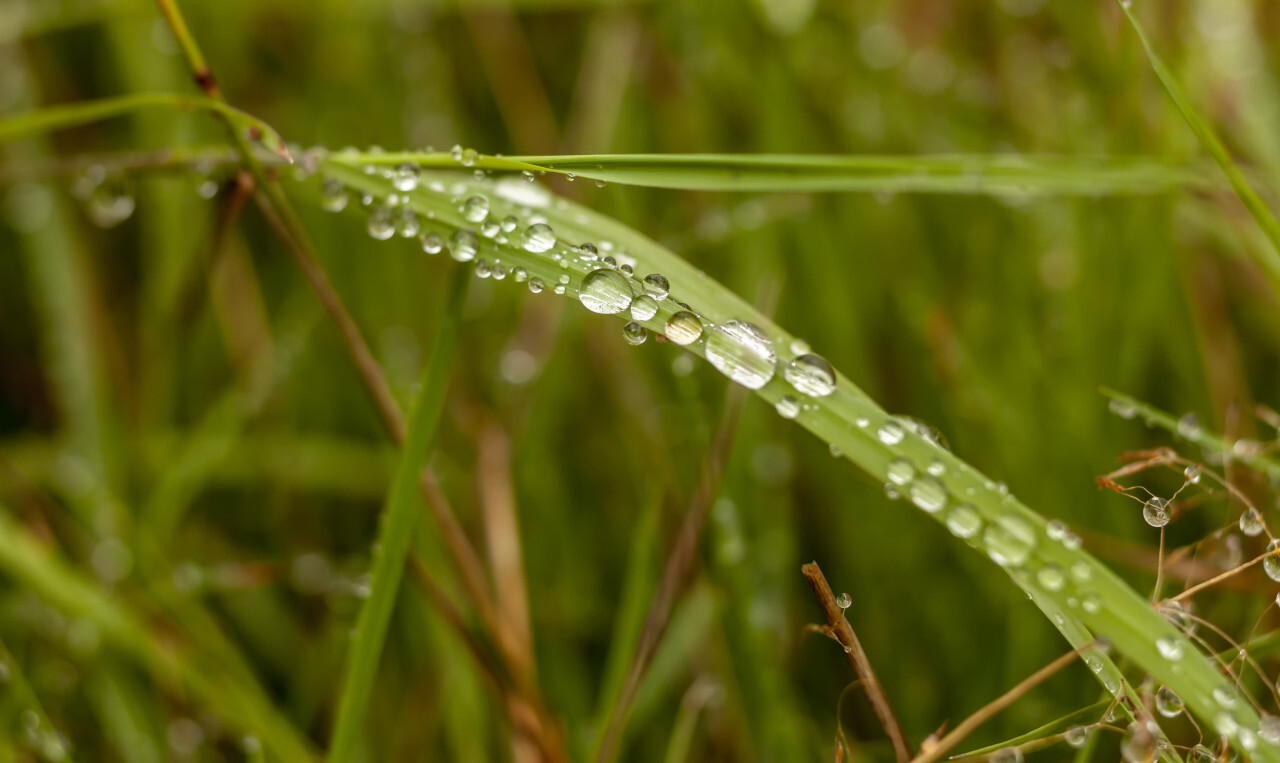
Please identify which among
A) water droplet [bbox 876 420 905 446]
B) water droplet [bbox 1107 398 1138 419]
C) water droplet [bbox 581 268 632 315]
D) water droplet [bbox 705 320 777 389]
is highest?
water droplet [bbox 581 268 632 315]

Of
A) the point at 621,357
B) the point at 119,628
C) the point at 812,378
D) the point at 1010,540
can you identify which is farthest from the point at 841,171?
the point at 119,628

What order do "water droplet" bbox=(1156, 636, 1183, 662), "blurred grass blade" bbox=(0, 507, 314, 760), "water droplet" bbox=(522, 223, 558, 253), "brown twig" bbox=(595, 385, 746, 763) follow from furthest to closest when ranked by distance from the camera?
"blurred grass blade" bbox=(0, 507, 314, 760) < "brown twig" bbox=(595, 385, 746, 763) < "water droplet" bbox=(522, 223, 558, 253) < "water droplet" bbox=(1156, 636, 1183, 662)

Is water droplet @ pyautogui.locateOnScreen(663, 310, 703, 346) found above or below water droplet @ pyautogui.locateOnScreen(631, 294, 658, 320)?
below

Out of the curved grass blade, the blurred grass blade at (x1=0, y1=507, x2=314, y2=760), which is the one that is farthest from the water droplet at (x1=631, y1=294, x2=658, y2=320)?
the blurred grass blade at (x1=0, y1=507, x2=314, y2=760)

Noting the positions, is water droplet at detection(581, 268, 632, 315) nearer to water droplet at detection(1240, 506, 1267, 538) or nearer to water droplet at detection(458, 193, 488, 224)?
water droplet at detection(458, 193, 488, 224)

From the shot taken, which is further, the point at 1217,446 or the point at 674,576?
the point at 674,576

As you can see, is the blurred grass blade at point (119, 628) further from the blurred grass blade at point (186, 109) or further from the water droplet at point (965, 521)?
the water droplet at point (965, 521)

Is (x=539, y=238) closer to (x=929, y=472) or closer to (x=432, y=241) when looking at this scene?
(x=432, y=241)
